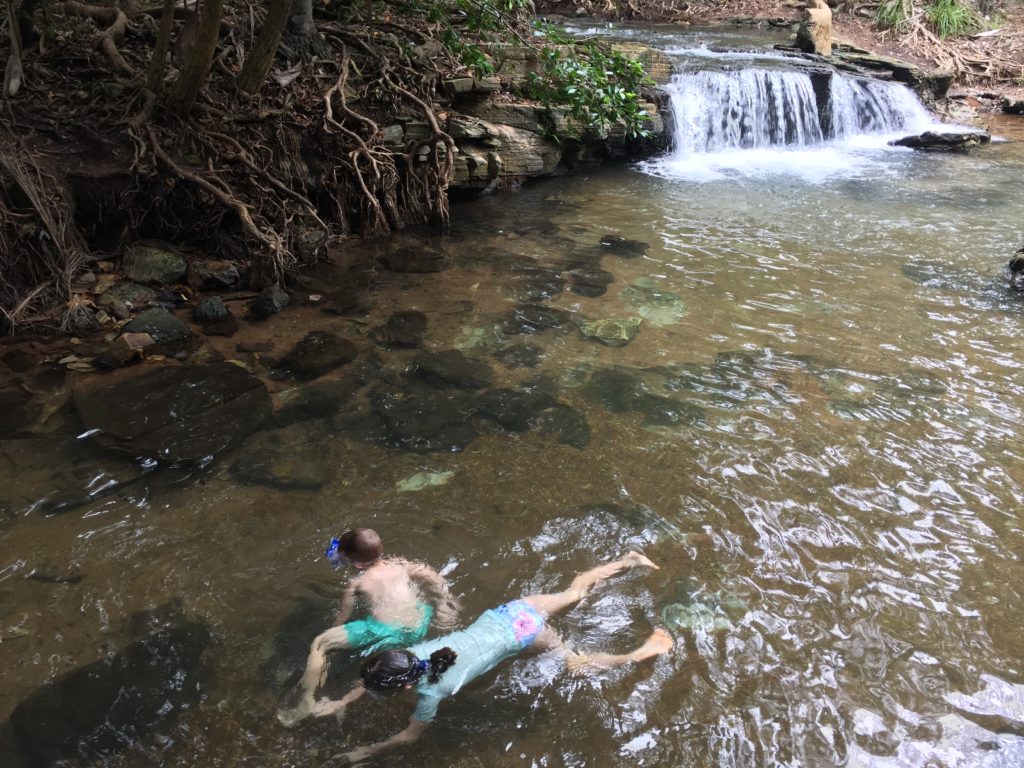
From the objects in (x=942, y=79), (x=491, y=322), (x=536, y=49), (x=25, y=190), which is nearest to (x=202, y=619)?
(x=491, y=322)

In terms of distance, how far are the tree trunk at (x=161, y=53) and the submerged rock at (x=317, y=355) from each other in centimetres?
253

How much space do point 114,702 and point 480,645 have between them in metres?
1.31

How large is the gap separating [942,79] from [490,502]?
572 inches

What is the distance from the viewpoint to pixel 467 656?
7.96 ft

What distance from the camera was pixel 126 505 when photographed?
10.6 ft

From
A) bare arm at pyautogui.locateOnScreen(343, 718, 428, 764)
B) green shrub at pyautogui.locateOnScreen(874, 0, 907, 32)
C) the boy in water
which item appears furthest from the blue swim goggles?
green shrub at pyautogui.locateOnScreen(874, 0, 907, 32)

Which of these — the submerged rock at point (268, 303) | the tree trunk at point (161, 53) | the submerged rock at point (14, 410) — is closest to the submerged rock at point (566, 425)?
the submerged rock at point (268, 303)

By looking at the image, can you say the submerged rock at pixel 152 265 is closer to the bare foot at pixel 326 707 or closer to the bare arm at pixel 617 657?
the bare foot at pixel 326 707

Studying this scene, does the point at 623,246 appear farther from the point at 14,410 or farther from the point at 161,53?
the point at 14,410

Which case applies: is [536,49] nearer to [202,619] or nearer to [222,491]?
[222,491]

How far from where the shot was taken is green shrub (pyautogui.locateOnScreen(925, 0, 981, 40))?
50.3 feet

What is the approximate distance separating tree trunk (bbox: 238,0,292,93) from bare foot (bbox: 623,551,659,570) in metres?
4.83

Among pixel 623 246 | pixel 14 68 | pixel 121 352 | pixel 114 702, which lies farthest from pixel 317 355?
pixel 14 68

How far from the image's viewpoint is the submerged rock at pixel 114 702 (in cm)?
220
